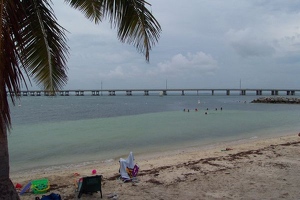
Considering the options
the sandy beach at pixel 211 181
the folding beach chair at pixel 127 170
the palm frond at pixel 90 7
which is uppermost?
the palm frond at pixel 90 7

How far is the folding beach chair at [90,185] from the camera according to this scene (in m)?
5.79

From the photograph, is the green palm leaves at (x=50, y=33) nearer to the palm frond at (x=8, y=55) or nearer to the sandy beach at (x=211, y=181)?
the palm frond at (x=8, y=55)

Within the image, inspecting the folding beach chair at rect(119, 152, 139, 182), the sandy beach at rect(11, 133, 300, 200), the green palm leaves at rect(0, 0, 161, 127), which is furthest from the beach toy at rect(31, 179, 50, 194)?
the green palm leaves at rect(0, 0, 161, 127)

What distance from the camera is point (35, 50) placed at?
3.80 meters

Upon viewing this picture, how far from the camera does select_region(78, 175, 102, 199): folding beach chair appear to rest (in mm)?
5785

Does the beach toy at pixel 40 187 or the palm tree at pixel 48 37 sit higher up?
the palm tree at pixel 48 37

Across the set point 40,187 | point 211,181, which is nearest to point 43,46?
point 40,187

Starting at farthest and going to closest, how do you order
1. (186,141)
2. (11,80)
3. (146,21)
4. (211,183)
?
1. (186,141)
2. (211,183)
3. (146,21)
4. (11,80)

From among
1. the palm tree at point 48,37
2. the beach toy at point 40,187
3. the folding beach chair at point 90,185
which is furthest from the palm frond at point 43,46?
the beach toy at point 40,187

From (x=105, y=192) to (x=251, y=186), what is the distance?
312 cm

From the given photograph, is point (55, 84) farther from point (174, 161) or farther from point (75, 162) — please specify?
point (75, 162)

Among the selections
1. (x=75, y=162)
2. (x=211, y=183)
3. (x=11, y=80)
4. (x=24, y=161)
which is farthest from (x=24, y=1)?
(x=24, y=161)

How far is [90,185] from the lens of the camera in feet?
19.1

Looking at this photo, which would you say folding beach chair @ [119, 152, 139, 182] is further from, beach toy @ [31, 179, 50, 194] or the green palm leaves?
the green palm leaves
